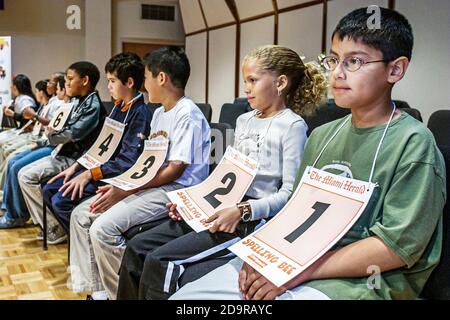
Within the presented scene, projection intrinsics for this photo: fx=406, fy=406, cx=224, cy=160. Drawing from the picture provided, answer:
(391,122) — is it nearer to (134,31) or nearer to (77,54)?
(77,54)

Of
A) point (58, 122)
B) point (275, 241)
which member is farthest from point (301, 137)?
point (58, 122)

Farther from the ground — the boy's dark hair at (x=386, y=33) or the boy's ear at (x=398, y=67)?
the boy's dark hair at (x=386, y=33)

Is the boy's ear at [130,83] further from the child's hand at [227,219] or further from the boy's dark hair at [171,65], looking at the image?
the child's hand at [227,219]

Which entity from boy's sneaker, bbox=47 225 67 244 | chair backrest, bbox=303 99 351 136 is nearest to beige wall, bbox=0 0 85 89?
boy's sneaker, bbox=47 225 67 244

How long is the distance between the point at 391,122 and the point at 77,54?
383cm

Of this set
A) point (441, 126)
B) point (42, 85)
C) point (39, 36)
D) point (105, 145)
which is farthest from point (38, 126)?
point (441, 126)

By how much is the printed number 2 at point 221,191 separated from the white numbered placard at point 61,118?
4.00ft

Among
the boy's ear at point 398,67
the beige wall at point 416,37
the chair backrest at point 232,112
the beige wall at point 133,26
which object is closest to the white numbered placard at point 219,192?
the boy's ear at point 398,67

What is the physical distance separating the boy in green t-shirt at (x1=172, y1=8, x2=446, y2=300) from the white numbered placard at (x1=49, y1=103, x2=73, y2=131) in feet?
4.96

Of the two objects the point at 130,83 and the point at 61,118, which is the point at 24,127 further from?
the point at 130,83

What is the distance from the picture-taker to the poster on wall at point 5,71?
344cm

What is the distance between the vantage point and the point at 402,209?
2.23 feet

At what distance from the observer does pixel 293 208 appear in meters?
0.82
